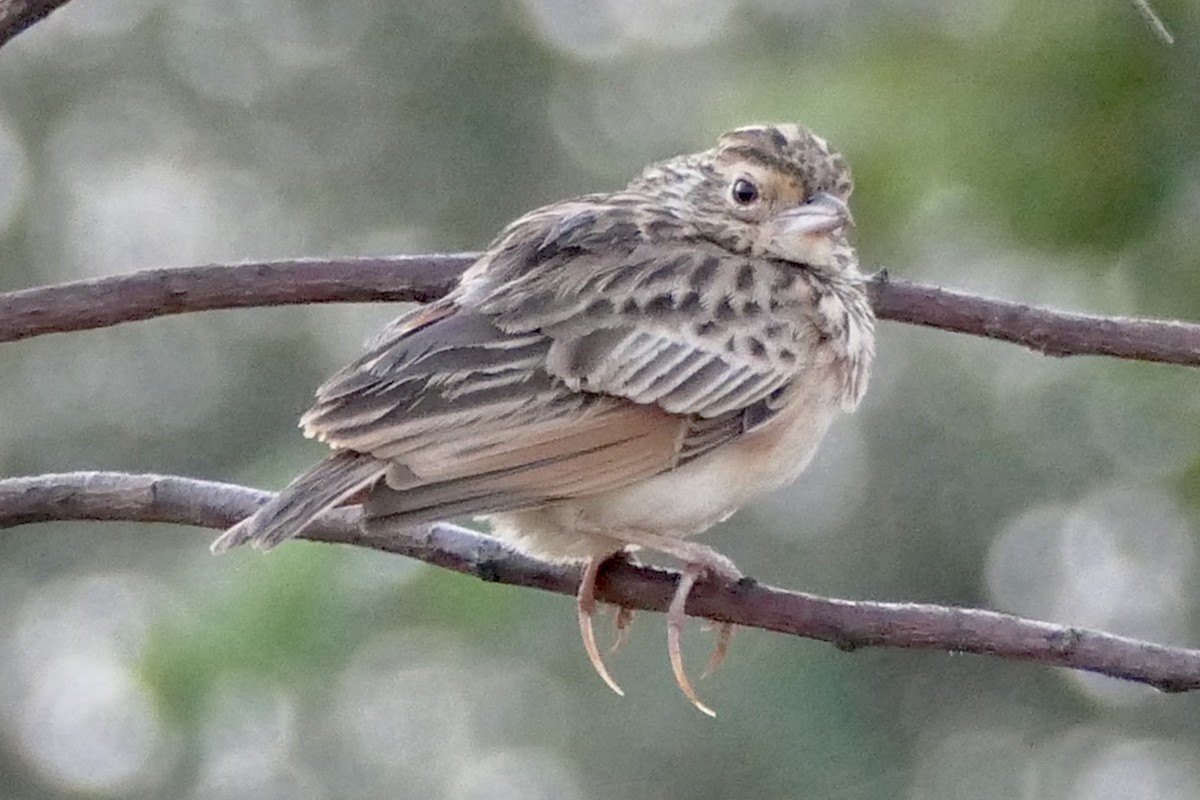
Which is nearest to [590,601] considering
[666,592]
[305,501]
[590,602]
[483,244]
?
[590,602]

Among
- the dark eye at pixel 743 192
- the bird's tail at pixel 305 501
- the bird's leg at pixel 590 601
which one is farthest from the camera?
the dark eye at pixel 743 192

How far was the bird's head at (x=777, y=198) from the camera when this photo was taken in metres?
3.73

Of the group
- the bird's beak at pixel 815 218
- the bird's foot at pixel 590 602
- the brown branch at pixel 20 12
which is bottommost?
the bird's foot at pixel 590 602

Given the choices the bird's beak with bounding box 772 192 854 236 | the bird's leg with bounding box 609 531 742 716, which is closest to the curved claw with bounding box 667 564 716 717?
the bird's leg with bounding box 609 531 742 716

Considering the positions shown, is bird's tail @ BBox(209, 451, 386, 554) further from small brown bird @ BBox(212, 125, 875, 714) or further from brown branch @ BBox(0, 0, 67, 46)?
brown branch @ BBox(0, 0, 67, 46)

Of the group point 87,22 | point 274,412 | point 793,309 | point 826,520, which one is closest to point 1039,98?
point 793,309

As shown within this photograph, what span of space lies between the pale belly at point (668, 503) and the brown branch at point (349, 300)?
0.30 metres

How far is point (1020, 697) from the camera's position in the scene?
21.9ft

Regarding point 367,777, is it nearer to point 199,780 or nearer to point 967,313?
point 199,780

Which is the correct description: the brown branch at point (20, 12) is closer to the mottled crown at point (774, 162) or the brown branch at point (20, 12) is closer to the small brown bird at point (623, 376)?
the small brown bird at point (623, 376)

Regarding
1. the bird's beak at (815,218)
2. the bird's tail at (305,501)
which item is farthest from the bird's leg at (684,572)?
the bird's beak at (815,218)

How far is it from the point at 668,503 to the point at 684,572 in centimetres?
18

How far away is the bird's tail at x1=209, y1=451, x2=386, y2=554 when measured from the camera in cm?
283

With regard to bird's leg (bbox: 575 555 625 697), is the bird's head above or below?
above
